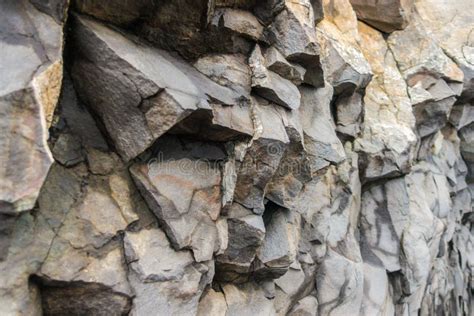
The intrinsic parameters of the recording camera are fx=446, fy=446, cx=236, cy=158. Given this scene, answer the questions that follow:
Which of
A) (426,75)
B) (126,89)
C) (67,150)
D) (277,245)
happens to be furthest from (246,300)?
(426,75)

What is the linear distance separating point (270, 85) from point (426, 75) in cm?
623

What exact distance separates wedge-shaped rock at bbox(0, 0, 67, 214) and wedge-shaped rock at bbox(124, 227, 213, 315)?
51.9 inches

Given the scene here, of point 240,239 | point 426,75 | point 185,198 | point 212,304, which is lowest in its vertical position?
point 212,304

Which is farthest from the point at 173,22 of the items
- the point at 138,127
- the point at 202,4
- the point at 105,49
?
the point at 138,127

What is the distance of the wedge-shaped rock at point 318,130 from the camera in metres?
7.09

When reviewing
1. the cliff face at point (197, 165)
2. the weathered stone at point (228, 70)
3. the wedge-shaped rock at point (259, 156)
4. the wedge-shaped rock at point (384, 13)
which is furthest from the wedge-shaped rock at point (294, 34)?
the wedge-shaped rock at point (384, 13)

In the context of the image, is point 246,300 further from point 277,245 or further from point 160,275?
point 160,275

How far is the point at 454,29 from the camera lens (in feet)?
38.1

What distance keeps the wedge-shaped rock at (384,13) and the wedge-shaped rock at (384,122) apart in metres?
0.28

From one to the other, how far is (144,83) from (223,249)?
218 centimetres

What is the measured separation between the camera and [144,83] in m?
4.25

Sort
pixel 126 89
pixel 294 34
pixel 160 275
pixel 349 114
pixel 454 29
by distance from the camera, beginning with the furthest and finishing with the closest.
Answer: pixel 454 29 → pixel 349 114 → pixel 294 34 → pixel 160 275 → pixel 126 89

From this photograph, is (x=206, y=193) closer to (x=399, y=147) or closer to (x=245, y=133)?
(x=245, y=133)

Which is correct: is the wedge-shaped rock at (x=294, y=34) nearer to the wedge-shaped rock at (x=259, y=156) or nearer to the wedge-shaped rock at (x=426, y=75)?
the wedge-shaped rock at (x=259, y=156)
